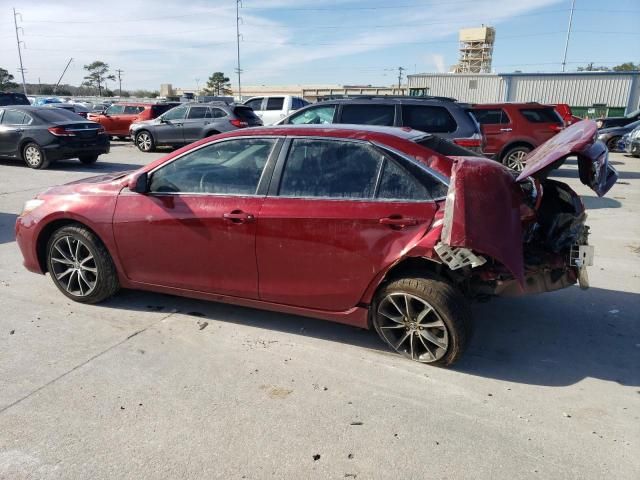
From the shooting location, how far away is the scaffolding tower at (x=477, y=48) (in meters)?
72.4

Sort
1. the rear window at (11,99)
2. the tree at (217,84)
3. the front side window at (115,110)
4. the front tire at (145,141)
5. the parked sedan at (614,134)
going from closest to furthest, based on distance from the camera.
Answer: the front tire at (145,141) < the parked sedan at (614,134) < the rear window at (11,99) < the front side window at (115,110) < the tree at (217,84)

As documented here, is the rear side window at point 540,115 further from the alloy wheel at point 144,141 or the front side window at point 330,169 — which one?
the alloy wheel at point 144,141

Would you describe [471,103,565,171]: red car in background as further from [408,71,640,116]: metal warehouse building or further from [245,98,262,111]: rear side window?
[408,71,640,116]: metal warehouse building

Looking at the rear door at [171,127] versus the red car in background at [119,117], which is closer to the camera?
the rear door at [171,127]

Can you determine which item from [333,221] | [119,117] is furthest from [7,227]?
[119,117]

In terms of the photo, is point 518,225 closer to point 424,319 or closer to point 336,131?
point 424,319

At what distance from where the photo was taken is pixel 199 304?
4531 millimetres

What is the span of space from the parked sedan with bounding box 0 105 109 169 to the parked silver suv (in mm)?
3864

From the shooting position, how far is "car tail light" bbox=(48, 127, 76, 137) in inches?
487

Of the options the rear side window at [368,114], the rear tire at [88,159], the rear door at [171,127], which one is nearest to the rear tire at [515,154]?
the rear side window at [368,114]

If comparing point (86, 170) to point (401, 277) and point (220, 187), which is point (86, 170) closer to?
point (220, 187)

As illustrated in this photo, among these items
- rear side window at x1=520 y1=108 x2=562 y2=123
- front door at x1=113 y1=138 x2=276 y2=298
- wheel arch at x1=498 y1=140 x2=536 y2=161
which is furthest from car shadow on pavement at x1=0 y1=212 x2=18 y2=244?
rear side window at x1=520 y1=108 x2=562 y2=123

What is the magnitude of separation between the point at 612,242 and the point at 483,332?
372 cm

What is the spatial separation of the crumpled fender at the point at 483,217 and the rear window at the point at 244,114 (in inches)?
548
